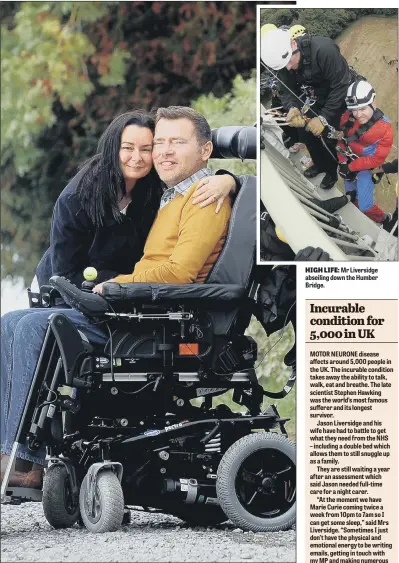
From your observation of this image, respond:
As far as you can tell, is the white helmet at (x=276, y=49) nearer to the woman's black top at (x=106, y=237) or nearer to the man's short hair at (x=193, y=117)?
the man's short hair at (x=193, y=117)

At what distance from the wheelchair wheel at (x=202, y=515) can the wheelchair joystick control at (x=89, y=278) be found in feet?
3.76

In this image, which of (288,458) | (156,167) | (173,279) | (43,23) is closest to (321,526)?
→ (288,458)

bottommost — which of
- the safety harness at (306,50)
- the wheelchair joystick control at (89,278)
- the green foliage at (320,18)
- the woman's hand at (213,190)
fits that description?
the wheelchair joystick control at (89,278)

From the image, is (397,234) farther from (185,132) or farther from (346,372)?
(185,132)

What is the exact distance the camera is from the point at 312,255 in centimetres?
658

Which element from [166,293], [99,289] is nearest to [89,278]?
[99,289]

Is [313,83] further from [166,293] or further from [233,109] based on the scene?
[166,293]

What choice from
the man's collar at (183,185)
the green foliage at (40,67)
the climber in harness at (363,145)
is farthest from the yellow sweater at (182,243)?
the green foliage at (40,67)

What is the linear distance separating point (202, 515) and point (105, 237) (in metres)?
1.48

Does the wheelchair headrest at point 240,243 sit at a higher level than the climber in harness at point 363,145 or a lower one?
lower

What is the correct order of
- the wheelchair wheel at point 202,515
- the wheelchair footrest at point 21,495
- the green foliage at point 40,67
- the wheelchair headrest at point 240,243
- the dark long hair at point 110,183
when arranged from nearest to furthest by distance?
the wheelchair footrest at point 21,495 < the wheelchair wheel at point 202,515 < the wheelchair headrest at point 240,243 < the dark long hair at point 110,183 < the green foliage at point 40,67

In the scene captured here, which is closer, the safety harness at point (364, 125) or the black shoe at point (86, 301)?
the black shoe at point (86, 301)

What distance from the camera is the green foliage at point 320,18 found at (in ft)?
21.8

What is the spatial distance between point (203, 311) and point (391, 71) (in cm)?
162
